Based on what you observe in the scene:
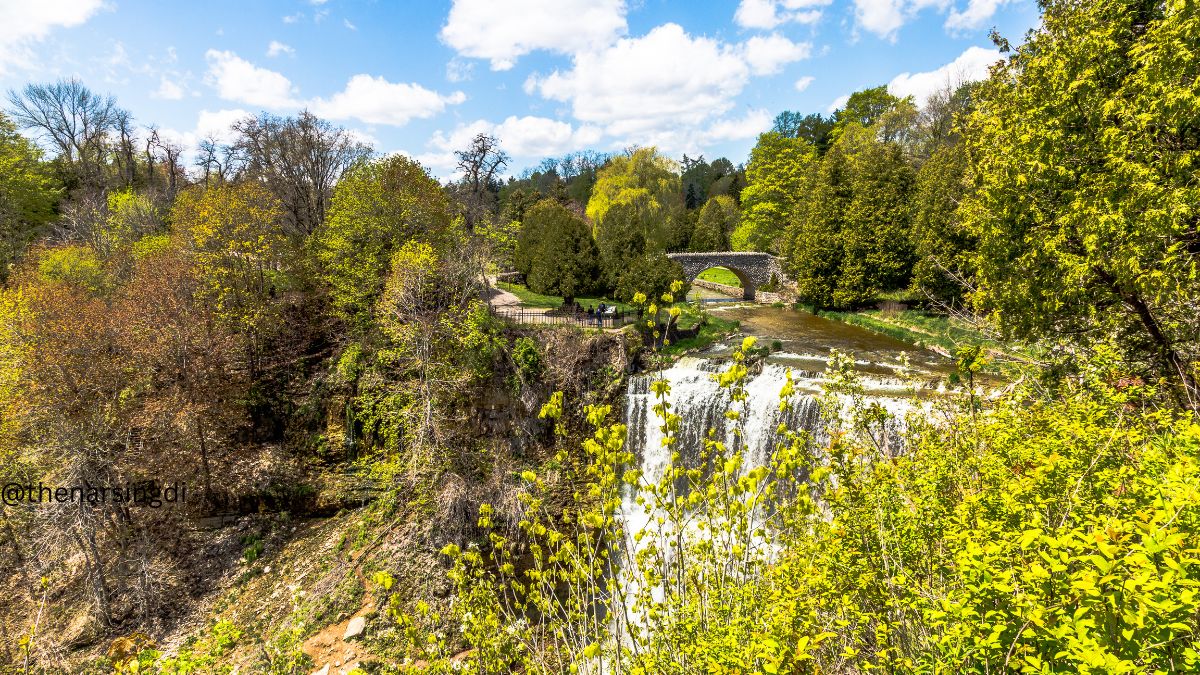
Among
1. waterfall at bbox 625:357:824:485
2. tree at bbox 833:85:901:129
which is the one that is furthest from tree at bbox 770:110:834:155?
waterfall at bbox 625:357:824:485

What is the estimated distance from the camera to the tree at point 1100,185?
733 centimetres

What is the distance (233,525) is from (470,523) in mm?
7487

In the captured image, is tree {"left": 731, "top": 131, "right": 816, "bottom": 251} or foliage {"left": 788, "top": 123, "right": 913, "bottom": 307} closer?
foliage {"left": 788, "top": 123, "right": 913, "bottom": 307}

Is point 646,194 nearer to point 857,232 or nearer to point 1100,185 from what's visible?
point 857,232

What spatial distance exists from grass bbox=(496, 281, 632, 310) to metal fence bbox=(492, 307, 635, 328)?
12.5 ft

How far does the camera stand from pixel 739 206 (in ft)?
180

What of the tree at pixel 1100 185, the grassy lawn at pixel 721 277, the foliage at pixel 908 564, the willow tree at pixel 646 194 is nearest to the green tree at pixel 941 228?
the tree at pixel 1100 185

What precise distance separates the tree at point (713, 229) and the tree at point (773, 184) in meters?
4.49

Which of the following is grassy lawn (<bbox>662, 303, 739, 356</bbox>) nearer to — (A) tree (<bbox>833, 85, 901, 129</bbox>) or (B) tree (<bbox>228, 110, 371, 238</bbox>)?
(B) tree (<bbox>228, 110, 371, 238</bbox>)

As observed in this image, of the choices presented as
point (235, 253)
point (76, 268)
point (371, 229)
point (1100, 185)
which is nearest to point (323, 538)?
point (371, 229)

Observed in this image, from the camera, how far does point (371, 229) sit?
1800cm

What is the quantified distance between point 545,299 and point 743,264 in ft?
49.3

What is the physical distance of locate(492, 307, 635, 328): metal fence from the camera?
19672mm

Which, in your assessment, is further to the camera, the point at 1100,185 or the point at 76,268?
the point at 76,268
